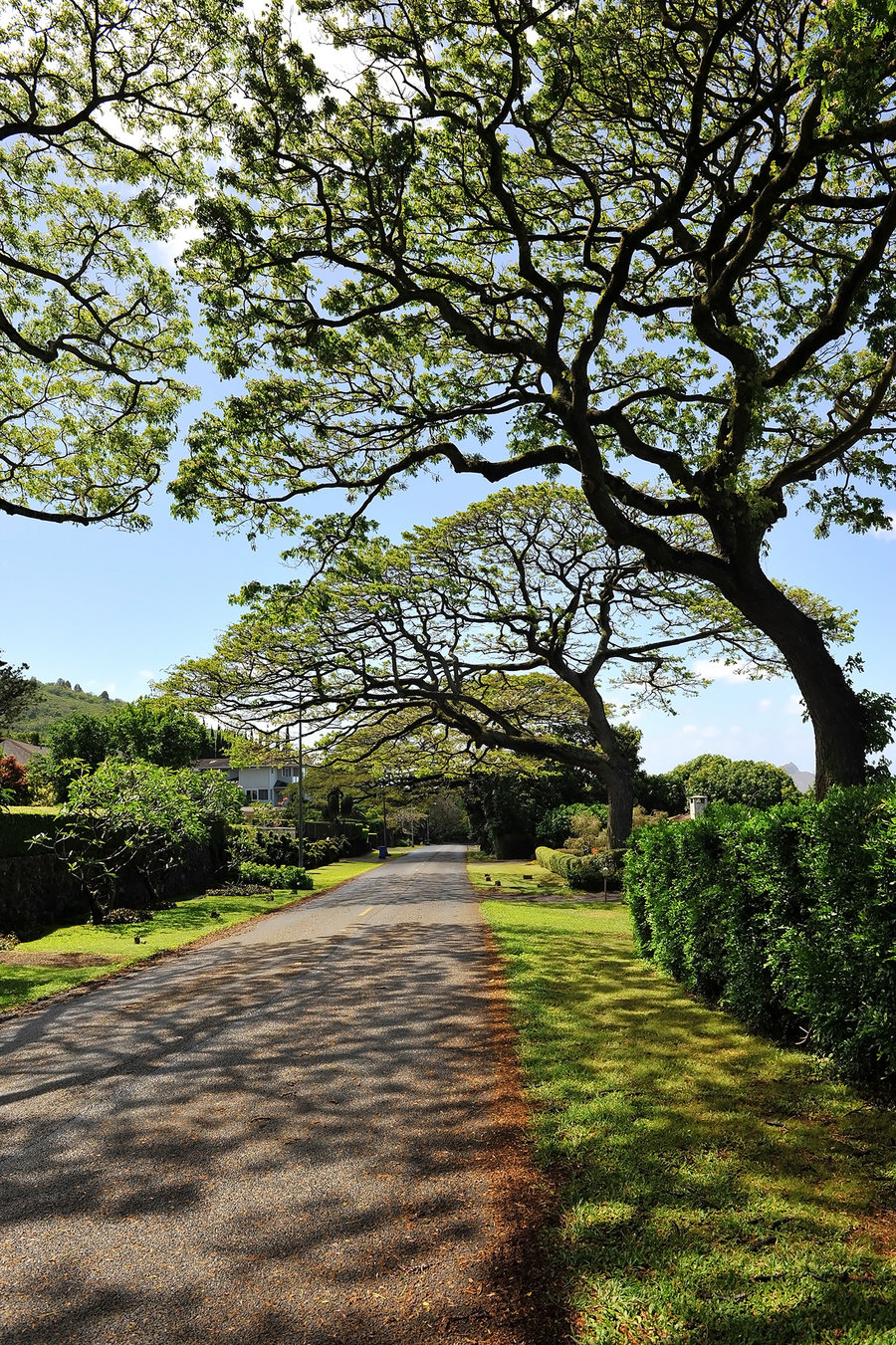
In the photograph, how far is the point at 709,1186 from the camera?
425cm

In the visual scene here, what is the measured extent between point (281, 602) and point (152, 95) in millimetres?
7939

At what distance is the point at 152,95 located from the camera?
10688 millimetres

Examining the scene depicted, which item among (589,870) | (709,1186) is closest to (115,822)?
(589,870)

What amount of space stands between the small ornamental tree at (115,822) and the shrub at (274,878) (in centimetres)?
631

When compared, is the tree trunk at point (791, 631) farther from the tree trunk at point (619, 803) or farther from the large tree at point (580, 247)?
the tree trunk at point (619, 803)

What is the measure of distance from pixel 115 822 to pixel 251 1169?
15.1 m

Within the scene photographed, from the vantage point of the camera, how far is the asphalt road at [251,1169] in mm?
3256

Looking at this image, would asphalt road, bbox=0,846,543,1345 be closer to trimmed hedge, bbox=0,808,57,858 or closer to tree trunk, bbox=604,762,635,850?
trimmed hedge, bbox=0,808,57,858

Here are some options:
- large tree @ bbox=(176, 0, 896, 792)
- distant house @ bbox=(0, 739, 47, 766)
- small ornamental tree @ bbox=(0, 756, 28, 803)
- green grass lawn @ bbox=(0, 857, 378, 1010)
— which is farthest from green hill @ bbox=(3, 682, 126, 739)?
large tree @ bbox=(176, 0, 896, 792)

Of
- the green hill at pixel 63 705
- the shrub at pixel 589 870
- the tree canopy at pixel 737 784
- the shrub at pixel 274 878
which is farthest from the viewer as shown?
the green hill at pixel 63 705

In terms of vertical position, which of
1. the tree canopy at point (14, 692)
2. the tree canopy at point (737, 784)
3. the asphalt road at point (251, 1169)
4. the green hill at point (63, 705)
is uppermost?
the green hill at point (63, 705)

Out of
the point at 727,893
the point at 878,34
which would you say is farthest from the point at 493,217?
the point at 727,893

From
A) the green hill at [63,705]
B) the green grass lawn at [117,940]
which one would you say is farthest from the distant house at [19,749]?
the green hill at [63,705]

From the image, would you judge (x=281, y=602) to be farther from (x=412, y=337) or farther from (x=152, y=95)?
(x=152, y=95)
